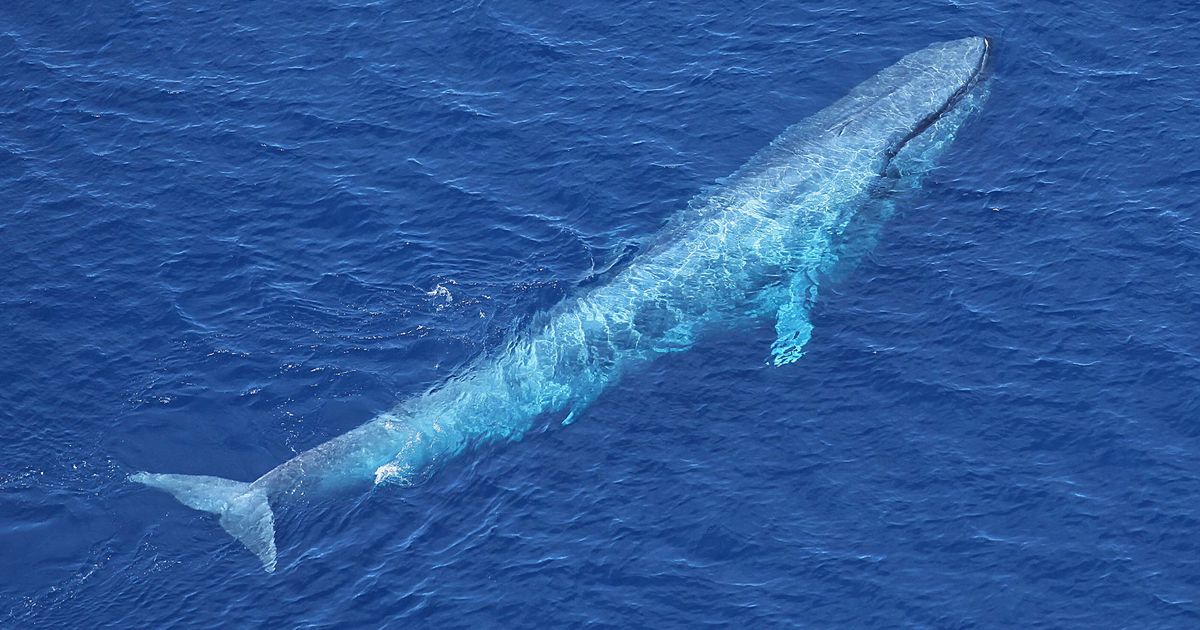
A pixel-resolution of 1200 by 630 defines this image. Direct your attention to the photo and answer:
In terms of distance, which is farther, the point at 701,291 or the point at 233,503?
the point at 701,291

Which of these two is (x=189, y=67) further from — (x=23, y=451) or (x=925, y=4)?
(x=925, y=4)

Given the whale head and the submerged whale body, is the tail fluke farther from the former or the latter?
the whale head

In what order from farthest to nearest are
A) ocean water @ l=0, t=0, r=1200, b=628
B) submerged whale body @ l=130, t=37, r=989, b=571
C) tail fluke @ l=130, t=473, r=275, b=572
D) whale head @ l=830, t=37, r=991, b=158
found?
whale head @ l=830, t=37, r=991, b=158, submerged whale body @ l=130, t=37, r=989, b=571, tail fluke @ l=130, t=473, r=275, b=572, ocean water @ l=0, t=0, r=1200, b=628

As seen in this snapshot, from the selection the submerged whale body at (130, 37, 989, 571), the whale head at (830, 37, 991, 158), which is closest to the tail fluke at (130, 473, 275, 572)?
the submerged whale body at (130, 37, 989, 571)

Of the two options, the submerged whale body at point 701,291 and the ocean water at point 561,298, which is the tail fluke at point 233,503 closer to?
the submerged whale body at point 701,291

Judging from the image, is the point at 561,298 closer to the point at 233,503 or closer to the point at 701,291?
the point at 701,291

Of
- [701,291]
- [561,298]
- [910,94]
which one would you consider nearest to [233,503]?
[561,298]
